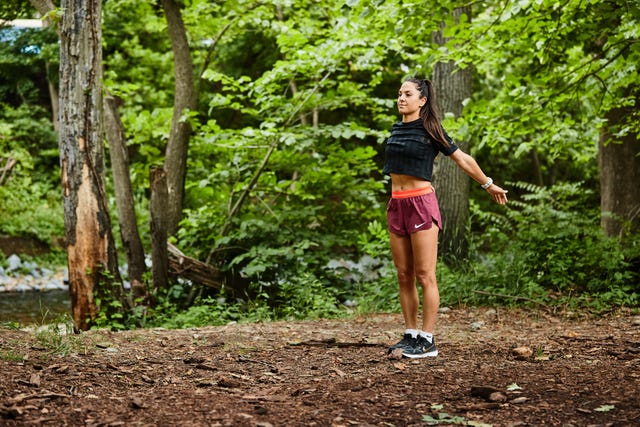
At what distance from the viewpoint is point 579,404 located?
10.1 ft

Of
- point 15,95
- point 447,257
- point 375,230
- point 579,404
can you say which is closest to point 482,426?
point 579,404

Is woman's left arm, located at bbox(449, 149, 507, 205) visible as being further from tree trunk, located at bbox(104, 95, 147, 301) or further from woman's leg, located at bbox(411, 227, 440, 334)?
tree trunk, located at bbox(104, 95, 147, 301)

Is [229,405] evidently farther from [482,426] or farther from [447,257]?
[447,257]

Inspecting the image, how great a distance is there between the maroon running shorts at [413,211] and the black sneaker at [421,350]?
0.75m

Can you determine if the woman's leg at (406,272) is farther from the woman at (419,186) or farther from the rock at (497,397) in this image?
the rock at (497,397)

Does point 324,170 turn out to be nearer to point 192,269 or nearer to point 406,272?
point 192,269

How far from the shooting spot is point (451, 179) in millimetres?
8820

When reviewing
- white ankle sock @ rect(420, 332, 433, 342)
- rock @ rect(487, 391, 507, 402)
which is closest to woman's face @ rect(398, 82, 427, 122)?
white ankle sock @ rect(420, 332, 433, 342)

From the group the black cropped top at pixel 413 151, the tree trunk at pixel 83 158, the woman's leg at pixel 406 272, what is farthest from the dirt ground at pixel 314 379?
the tree trunk at pixel 83 158

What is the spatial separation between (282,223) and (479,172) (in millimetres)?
4595

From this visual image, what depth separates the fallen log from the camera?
8.15 m

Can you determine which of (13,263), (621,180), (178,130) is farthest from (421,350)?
(13,263)

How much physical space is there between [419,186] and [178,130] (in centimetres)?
576

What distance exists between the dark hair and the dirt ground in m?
1.50
